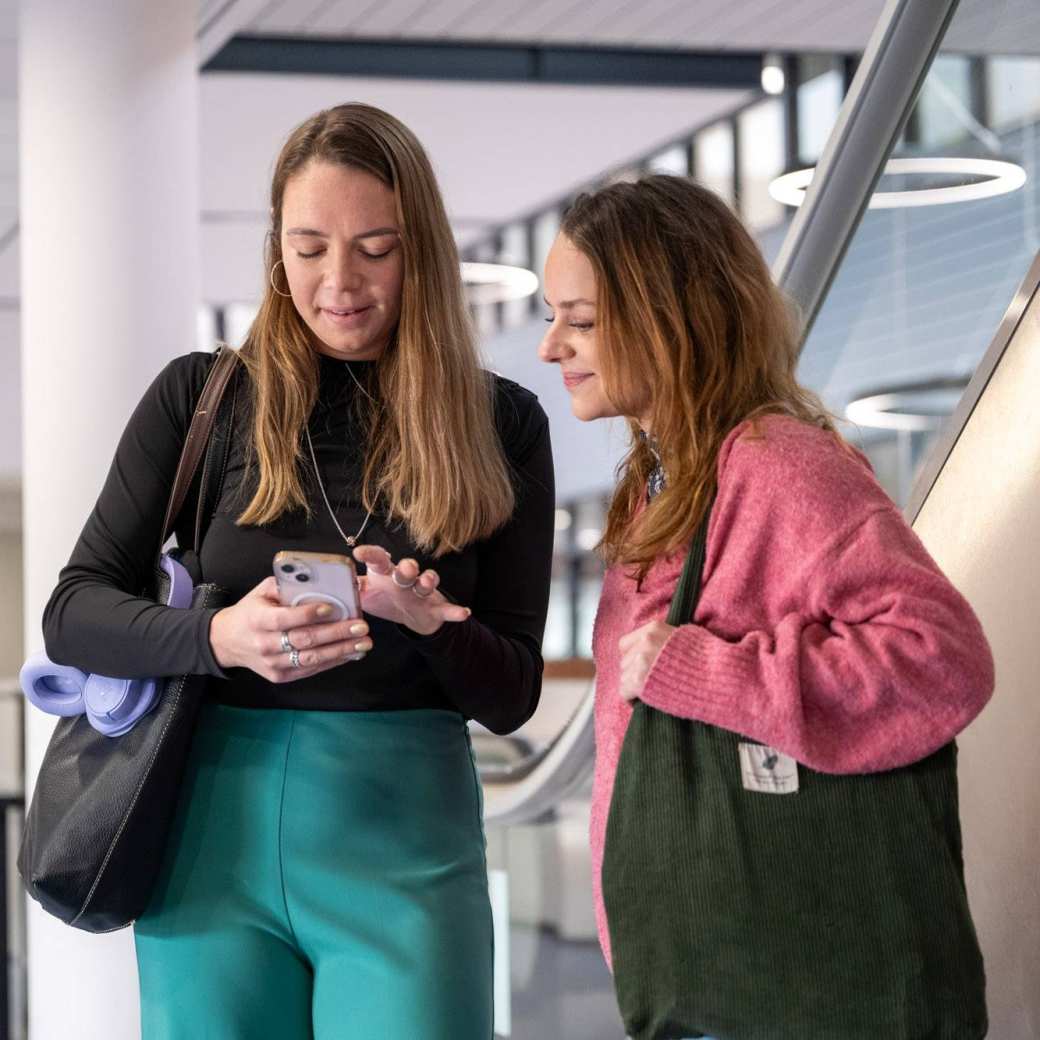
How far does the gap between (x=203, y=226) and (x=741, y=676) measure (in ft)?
34.8

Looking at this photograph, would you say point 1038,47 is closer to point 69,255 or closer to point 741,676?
point 741,676

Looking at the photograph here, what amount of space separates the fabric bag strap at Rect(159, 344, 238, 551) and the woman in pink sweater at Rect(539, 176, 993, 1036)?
0.43 meters

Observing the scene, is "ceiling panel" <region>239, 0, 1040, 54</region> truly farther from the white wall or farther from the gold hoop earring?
the gold hoop earring

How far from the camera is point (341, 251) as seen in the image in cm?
202

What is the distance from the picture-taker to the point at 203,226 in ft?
38.4

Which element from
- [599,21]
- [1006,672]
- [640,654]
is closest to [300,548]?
[640,654]

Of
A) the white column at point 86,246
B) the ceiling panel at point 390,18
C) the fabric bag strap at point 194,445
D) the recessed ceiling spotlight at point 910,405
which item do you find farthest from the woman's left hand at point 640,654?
the ceiling panel at point 390,18

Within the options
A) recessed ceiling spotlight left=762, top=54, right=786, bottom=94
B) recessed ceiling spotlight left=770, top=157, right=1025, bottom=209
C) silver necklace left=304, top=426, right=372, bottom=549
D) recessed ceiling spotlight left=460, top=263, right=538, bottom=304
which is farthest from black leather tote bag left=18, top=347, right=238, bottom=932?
recessed ceiling spotlight left=762, top=54, right=786, bottom=94

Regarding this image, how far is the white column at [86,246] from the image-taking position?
3.33m

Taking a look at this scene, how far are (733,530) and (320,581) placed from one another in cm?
43

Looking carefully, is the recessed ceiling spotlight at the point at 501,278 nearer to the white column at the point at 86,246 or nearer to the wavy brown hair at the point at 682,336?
the white column at the point at 86,246

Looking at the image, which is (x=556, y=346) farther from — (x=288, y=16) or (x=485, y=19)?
(x=485, y=19)

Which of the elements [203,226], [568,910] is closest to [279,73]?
[203,226]

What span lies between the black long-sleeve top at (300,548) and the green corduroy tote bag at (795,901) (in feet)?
1.30
